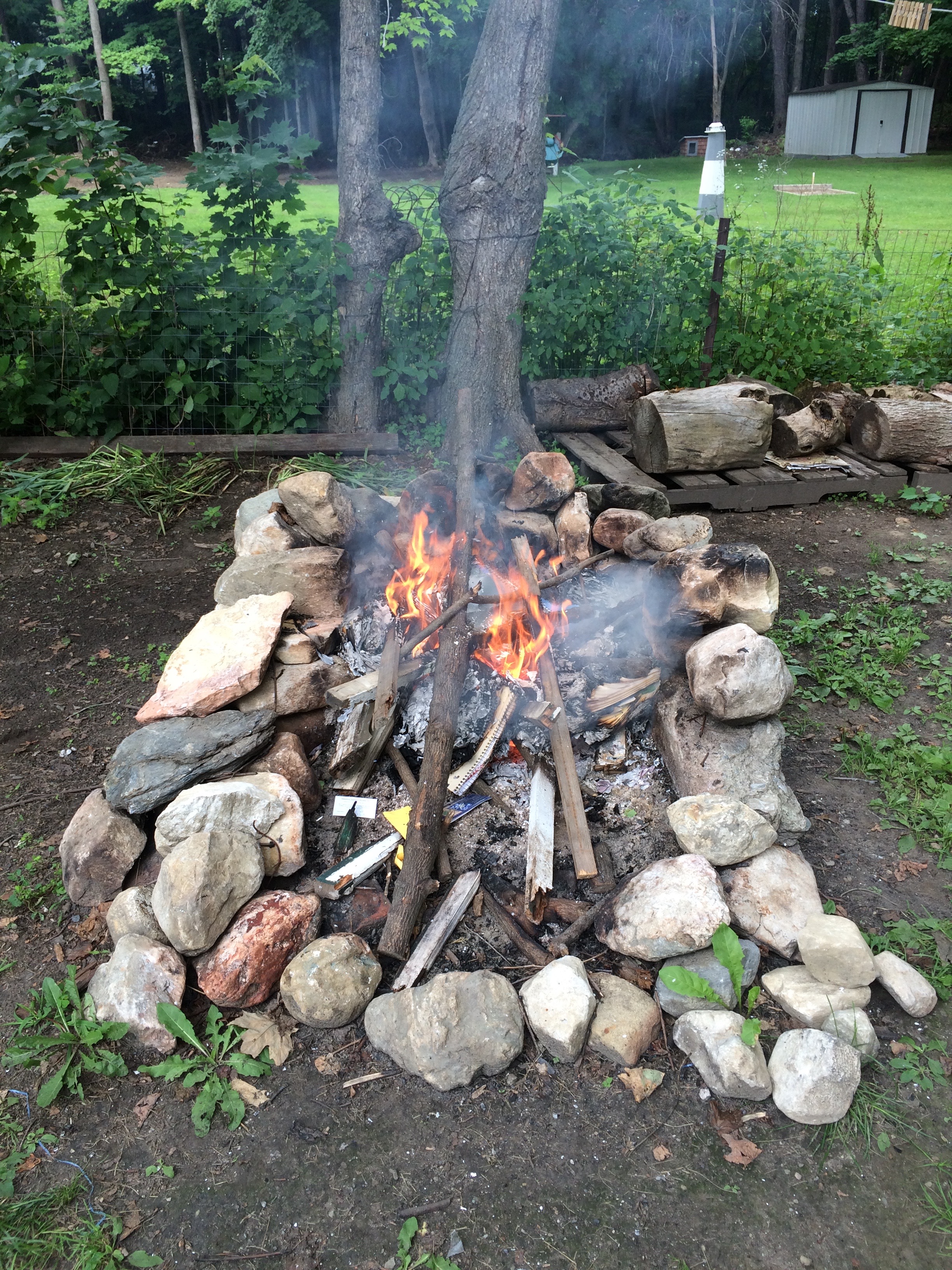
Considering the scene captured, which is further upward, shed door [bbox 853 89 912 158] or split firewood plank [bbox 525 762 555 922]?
shed door [bbox 853 89 912 158]

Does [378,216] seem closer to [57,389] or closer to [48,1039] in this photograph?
[57,389]

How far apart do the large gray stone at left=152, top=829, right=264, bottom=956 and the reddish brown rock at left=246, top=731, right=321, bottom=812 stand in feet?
1.42

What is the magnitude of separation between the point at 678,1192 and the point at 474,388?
498cm

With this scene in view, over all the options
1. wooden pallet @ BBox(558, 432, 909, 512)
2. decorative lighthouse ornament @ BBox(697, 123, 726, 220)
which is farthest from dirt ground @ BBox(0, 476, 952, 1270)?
decorative lighthouse ornament @ BBox(697, 123, 726, 220)

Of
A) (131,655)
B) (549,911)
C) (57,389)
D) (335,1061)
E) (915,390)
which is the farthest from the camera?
(915,390)

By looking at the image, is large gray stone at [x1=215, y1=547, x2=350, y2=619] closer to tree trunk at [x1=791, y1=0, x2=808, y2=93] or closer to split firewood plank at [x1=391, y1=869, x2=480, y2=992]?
split firewood plank at [x1=391, y1=869, x2=480, y2=992]

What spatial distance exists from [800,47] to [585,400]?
95.5ft

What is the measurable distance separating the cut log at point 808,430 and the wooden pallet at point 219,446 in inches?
113

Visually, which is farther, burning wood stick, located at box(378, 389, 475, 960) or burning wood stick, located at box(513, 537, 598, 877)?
burning wood stick, located at box(513, 537, 598, 877)

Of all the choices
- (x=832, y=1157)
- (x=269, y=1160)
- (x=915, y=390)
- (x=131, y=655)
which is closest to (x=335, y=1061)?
(x=269, y=1160)

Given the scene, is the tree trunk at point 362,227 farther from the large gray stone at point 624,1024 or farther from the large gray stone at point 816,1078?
the large gray stone at point 816,1078

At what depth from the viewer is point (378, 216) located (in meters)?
6.24

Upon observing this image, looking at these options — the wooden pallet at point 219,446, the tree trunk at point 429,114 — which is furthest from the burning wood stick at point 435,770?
the tree trunk at point 429,114

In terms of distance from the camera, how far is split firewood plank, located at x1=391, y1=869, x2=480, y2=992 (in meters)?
2.80
